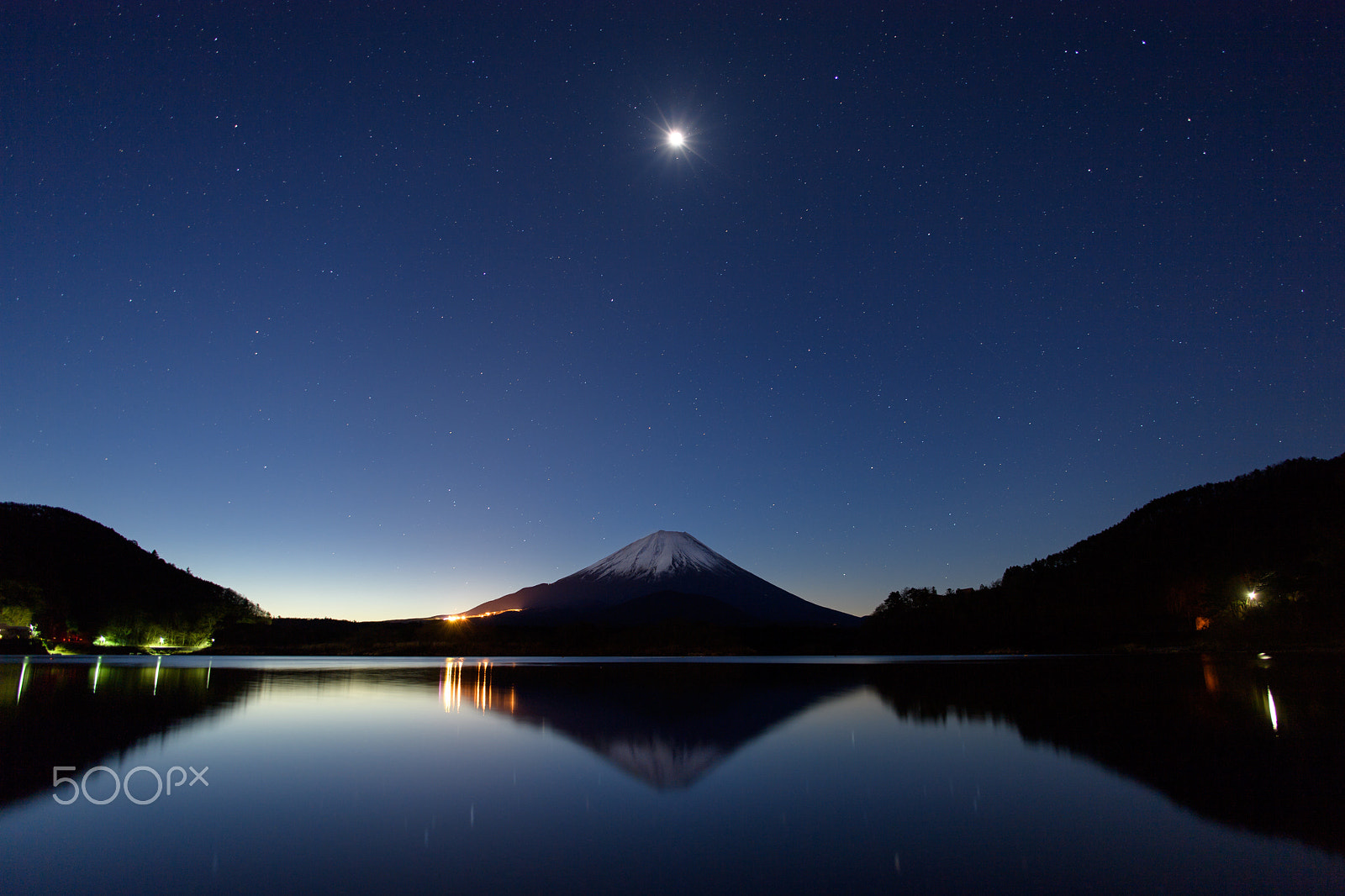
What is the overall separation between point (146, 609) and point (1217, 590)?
108500mm

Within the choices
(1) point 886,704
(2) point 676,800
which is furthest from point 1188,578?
(2) point 676,800

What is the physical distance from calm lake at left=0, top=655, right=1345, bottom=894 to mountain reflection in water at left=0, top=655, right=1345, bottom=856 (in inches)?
3.6

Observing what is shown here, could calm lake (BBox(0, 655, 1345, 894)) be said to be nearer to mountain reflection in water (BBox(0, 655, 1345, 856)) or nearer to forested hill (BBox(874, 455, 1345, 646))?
mountain reflection in water (BBox(0, 655, 1345, 856))

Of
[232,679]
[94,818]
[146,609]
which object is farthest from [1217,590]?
[146,609]

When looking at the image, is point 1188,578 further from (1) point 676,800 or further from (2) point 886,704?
(1) point 676,800

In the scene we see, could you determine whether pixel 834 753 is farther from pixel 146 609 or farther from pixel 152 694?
pixel 146 609

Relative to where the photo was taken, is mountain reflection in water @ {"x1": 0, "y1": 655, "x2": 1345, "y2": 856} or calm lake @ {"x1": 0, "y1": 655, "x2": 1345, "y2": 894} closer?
calm lake @ {"x1": 0, "y1": 655, "x2": 1345, "y2": 894}

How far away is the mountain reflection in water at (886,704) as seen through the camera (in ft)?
27.1

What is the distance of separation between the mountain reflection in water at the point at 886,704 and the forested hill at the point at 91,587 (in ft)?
161

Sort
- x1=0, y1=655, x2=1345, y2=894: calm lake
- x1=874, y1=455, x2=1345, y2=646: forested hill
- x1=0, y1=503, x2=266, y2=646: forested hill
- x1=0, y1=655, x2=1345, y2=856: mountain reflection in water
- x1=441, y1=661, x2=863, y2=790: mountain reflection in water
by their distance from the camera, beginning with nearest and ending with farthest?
1. x1=0, y1=655, x2=1345, y2=894: calm lake
2. x1=0, y1=655, x2=1345, y2=856: mountain reflection in water
3. x1=441, y1=661, x2=863, y2=790: mountain reflection in water
4. x1=874, y1=455, x2=1345, y2=646: forested hill
5. x1=0, y1=503, x2=266, y2=646: forested hill

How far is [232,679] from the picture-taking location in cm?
2923

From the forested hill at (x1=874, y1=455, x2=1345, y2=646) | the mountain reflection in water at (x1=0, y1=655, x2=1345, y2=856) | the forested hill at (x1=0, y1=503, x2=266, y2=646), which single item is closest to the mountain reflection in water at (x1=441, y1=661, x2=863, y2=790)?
the mountain reflection in water at (x1=0, y1=655, x2=1345, y2=856)

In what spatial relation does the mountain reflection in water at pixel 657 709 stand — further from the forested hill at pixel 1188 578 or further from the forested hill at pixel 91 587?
the forested hill at pixel 91 587

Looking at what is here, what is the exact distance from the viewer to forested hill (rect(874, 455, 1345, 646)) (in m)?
47.6
